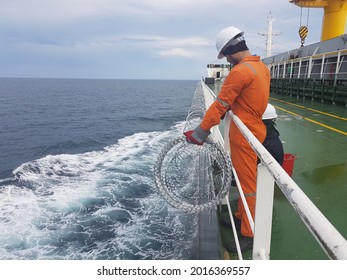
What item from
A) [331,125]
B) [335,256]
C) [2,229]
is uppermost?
[335,256]

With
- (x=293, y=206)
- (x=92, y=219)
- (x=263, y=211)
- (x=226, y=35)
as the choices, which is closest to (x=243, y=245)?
(x=263, y=211)

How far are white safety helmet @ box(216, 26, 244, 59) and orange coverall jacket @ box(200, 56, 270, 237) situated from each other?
0.79 feet

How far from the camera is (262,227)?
5.26 feet

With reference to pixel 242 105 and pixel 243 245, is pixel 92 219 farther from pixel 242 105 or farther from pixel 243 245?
pixel 242 105

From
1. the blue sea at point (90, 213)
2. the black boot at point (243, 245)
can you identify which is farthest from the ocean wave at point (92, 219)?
the black boot at point (243, 245)

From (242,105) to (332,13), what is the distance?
21.5 metres

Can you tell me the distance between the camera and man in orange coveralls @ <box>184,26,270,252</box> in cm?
249

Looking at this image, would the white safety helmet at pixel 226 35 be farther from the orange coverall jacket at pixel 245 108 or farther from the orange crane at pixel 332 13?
the orange crane at pixel 332 13

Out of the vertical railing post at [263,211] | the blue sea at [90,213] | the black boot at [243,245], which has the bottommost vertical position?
the blue sea at [90,213]

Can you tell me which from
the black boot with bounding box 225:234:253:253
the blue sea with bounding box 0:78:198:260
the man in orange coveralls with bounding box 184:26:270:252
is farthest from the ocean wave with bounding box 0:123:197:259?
the man in orange coveralls with bounding box 184:26:270:252

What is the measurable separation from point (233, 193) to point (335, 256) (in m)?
3.16

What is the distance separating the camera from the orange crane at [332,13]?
62.5 ft

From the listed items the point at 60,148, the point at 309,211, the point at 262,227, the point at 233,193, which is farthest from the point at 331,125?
the point at 60,148

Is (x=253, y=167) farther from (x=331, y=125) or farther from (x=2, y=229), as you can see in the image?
(x=331, y=125)
